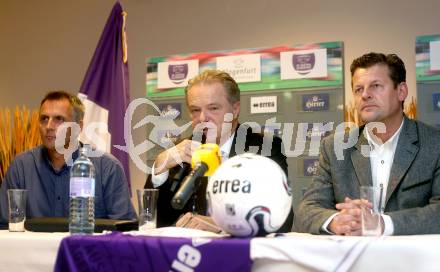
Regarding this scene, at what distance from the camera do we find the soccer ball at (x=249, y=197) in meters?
1.29

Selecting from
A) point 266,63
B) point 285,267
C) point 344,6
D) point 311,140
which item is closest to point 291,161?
point 311,140

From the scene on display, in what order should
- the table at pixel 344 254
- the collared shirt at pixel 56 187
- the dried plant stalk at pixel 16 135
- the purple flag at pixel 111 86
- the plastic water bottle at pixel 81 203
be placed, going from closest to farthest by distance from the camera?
the table at pixel 344 254 → the plastic water bottle at pixel 81 203 → the collared shirt at pixel 56 187 → the purple flag at pixel 111 86 → the dried plant stalk at pixel 16 135

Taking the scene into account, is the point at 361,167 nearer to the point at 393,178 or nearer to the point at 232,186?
the point at 393,178

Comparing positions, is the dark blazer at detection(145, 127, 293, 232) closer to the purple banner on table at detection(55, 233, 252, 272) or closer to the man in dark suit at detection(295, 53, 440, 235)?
the man in dark suit at detection(295, 53, 440, 235)

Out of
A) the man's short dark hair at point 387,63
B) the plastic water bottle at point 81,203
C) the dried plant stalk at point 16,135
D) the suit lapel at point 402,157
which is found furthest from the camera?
the dried plant stalk at point 16,135

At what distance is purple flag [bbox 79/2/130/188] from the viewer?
441 centimetres

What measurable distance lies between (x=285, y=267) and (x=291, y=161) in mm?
3000

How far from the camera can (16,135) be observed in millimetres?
4762

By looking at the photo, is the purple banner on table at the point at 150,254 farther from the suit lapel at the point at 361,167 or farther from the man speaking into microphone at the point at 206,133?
the suit lapel at the point at 361,167

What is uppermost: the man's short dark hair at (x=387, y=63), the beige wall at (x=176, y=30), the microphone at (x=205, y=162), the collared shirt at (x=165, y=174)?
the beige wall at (x=176, y=30)

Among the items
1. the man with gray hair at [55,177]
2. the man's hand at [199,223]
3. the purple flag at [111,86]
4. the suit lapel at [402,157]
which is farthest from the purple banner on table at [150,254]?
the purple flag at [111,86]

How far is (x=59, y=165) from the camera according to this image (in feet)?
10.3

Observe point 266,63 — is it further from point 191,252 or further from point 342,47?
point 191,252

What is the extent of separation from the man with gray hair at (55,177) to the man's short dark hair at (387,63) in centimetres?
138
